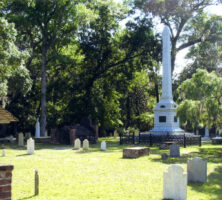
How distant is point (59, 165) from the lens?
14.4m

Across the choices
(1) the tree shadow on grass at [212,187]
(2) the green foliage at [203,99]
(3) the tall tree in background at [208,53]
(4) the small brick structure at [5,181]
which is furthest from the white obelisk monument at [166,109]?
(4) the small brick structure at [5,181]

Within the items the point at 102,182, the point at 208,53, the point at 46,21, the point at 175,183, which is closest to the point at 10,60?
the point at 46,21

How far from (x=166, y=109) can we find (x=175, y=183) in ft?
66.4

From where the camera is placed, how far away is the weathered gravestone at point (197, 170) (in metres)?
10.3

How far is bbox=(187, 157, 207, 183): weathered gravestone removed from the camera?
33.9 feet

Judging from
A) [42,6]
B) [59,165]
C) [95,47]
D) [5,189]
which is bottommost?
[59,165]

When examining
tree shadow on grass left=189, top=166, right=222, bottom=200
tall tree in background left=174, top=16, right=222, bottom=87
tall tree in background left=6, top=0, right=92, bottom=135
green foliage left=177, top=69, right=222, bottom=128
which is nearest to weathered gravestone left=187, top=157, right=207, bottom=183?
tree shadow on grass left=189, top=166, right=222, bottom=200

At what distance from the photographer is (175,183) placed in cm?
822

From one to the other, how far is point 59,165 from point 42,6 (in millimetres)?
21728

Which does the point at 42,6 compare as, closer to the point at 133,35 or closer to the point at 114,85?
the point at 133,35

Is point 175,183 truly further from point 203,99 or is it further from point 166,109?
point 166,109

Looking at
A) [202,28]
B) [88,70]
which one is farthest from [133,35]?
[202,28]

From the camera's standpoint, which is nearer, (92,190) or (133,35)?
(92,190)

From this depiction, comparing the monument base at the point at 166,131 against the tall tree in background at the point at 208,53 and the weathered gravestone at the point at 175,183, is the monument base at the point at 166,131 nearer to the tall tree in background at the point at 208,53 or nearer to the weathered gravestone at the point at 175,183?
the tall tree in background at the point at 208,53
